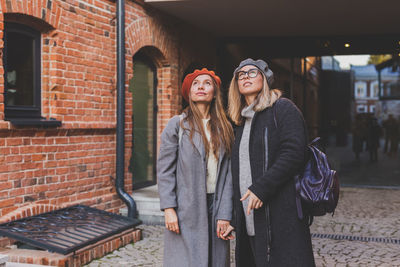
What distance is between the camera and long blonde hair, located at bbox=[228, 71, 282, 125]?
9.26 feet

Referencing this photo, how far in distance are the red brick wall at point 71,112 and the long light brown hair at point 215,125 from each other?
2.52 m

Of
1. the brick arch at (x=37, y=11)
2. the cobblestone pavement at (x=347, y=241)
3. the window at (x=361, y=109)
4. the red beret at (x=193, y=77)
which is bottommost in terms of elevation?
the cobblestone pavement at (x=347, y=241)

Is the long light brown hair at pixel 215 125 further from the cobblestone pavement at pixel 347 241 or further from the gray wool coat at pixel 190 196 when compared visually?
the cobblestone pavement at pixel 347 241

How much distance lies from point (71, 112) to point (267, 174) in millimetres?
3671

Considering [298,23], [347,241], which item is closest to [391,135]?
[298,23]

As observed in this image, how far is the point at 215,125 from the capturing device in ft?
9.99

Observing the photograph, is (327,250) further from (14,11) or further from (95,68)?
(14,11)

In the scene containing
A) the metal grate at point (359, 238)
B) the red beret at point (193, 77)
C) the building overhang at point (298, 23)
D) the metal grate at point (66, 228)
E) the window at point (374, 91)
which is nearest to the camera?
the red beret at point (193, 77)

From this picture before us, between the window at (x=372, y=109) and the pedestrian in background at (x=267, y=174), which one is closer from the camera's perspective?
the pedestrian in background at (x=267, y=174)

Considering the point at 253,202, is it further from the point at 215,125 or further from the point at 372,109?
the point at 372,109

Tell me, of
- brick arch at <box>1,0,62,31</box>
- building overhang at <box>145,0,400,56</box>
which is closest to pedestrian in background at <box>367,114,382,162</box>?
building overhang at <box>145,0,400,56</box>

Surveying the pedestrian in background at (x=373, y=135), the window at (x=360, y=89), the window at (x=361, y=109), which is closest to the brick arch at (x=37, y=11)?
the window at (x=360, y=89)

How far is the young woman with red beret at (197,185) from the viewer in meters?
2.91

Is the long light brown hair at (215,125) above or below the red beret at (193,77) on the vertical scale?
below
